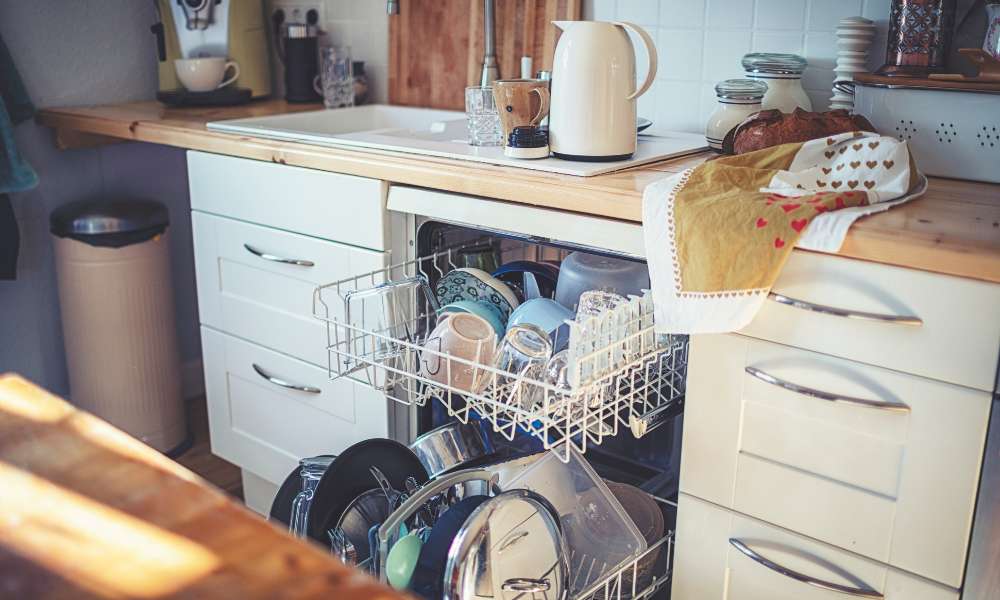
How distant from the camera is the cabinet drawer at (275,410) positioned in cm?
183

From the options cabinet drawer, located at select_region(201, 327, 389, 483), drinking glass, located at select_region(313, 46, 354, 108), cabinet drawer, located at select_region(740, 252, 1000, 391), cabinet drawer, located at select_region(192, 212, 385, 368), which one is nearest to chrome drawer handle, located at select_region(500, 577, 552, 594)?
cabinet drawer, located at select_region(740, 252, 1000, 391)

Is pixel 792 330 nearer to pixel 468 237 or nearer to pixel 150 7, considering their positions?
pixel 468 237

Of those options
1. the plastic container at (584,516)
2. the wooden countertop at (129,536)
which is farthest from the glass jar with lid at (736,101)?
the wooden countertop at (129,536)

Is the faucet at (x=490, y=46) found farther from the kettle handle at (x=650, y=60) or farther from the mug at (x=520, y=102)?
the kettle handle at (x=650, y=60)

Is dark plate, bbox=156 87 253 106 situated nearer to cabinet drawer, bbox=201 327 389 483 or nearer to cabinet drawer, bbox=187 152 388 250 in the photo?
cabinet drawer, bbox=187 152 388 250

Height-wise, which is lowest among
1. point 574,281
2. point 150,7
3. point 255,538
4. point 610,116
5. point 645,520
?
point 645,520

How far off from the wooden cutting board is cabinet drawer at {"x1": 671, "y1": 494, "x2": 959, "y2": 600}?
115cm

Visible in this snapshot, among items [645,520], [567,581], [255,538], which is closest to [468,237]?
[645,520]

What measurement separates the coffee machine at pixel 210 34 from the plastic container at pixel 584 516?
1615 millimetres

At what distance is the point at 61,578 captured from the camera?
1.70ft

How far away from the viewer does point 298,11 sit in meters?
2.67

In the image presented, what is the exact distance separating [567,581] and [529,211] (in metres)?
0.56

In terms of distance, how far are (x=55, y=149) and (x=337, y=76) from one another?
792 mm

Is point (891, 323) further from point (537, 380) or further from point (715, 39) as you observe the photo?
point (715, 39)
